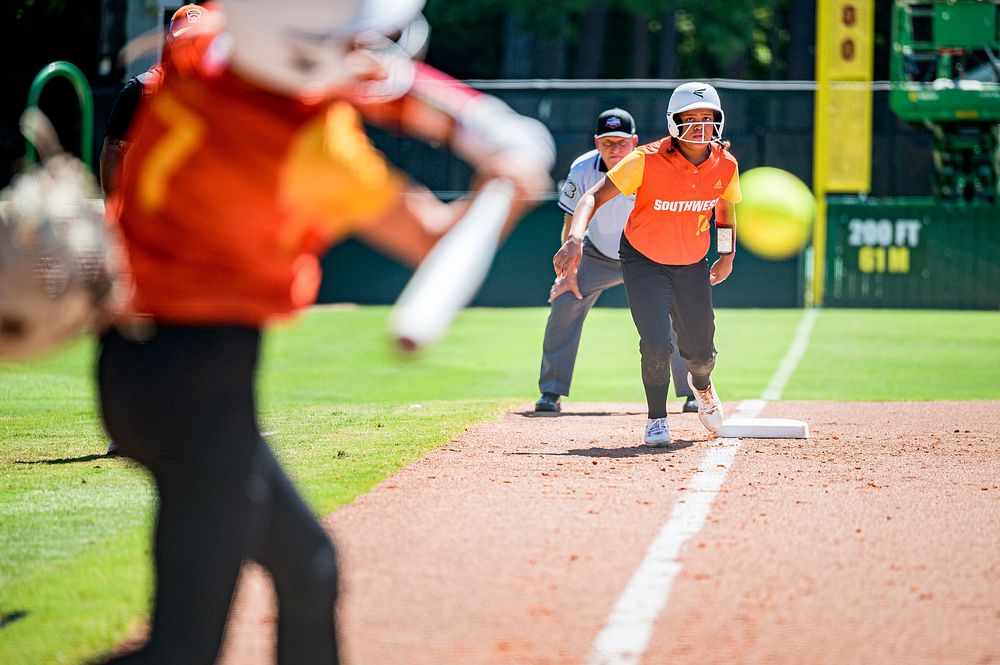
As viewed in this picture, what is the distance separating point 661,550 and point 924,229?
20.2m

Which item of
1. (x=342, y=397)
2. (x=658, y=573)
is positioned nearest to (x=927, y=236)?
(x=342, y=397)

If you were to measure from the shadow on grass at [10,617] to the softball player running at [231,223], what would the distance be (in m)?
1.63

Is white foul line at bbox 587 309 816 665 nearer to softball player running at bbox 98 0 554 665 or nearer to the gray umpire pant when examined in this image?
softball player running at bbox 98 0 554 665

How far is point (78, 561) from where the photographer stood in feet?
18.7

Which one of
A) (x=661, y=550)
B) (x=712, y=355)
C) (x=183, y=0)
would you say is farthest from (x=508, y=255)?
(x=661, y=550)

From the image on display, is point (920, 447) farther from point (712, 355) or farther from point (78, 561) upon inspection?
point (78, 561)

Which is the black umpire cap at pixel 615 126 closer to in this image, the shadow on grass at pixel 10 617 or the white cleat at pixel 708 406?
the white cleat at pixel 708 406

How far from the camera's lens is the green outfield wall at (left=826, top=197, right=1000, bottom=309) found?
81.6 feet

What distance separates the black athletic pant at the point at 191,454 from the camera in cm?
332

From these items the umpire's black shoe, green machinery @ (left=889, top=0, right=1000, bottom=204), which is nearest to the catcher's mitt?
the umpire's black shoe

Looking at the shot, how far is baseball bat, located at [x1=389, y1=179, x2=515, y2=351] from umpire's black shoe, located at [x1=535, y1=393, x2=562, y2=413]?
785 cm

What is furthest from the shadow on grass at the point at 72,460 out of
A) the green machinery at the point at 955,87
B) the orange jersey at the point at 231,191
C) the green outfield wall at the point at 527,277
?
the green machinery at the point at 955,87

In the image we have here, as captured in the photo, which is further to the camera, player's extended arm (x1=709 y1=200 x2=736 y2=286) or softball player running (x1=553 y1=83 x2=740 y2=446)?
player's extended arm (x1=709 y1=200 x2=736 y2=286)

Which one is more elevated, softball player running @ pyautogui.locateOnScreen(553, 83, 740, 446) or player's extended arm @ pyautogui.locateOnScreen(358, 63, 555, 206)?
player's extended arm @ pyautogui.locateOnScreen(358, 63, 555, 206)
